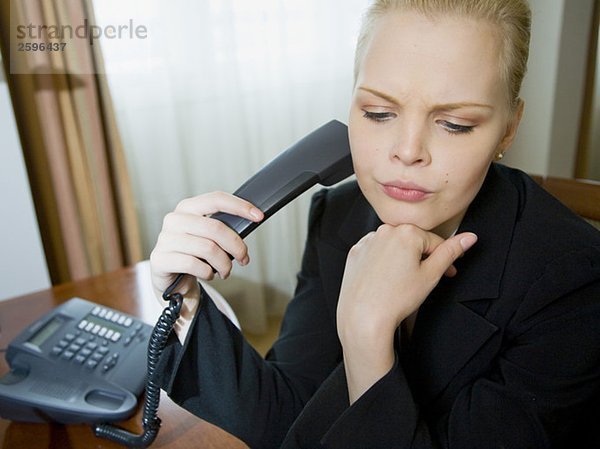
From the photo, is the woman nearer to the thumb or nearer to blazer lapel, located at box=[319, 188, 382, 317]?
the thumb

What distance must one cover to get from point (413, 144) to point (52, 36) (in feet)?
3.93

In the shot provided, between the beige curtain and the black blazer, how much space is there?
99 cm

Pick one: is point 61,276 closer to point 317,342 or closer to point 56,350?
point 56,350

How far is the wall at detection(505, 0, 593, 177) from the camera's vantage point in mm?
2318

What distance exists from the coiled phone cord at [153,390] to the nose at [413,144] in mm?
352

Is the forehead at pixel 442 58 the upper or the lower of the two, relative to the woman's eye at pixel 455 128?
upper

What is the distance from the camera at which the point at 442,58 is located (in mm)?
590

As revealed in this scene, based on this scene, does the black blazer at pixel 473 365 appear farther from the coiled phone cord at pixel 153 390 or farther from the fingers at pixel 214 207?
the fingers at pixel 214 207

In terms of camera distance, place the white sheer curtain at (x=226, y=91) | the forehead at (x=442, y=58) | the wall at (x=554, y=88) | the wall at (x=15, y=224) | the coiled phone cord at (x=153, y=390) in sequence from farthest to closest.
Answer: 1. the wall at (x=554, y=88)
2. the white sheer curtain at (x=226, y=91)
3. the wall at (x=15, y=224)
4. the coiled phone cord at (x=153, y=390)
5. the forehead at (x=442, y=58)

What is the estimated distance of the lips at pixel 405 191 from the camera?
25.8 inches

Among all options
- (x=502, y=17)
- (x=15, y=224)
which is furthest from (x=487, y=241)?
(x=15, y=224)

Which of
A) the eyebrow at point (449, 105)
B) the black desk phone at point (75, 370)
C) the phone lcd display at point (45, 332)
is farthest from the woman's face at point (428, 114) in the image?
the phone lcd display at point (45, 332)

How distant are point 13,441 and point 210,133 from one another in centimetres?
140

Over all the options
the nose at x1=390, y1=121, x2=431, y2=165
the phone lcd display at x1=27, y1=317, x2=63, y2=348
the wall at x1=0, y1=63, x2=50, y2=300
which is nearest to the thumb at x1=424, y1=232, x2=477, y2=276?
the nose at x1=390, y1=121, x2=431, y2=165
